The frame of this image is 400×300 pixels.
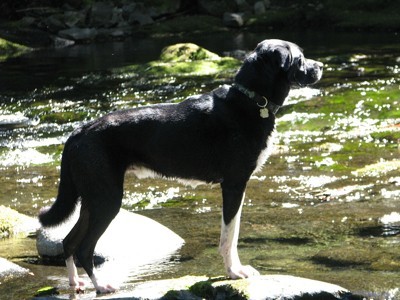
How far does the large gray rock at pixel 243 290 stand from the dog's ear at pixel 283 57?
5.45ft

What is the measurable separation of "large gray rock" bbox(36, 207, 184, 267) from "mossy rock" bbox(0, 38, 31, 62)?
2070 cm

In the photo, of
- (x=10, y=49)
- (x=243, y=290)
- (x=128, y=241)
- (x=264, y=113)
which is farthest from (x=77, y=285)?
(x=10, y=49)

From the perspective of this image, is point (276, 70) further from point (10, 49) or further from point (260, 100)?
point (10, 49)

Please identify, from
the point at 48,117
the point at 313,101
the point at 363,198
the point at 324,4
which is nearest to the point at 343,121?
the point at 313,101

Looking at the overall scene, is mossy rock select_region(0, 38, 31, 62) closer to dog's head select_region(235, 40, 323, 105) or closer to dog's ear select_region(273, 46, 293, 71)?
dog's head select_region(235, 40, 323, 105)

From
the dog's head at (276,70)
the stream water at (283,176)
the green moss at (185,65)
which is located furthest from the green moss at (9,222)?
the green moss at (185,65)

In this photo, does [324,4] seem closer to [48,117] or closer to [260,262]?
[48,117]

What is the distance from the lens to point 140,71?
2127 centimetres

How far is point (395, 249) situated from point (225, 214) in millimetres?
2179

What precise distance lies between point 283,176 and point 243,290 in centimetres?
566

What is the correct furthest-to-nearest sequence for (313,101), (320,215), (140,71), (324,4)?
(324,4), (140,71), (313,101), (320,215)

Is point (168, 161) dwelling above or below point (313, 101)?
above

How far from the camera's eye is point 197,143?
6.47m

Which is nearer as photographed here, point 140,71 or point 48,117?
point 48,117
